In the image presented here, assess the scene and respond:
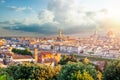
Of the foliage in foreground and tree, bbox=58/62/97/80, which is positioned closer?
tree, bbox=58/62/97/80

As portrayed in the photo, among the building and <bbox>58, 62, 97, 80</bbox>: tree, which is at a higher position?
<bbox>58, 62, 97, 80</bbox>: tree

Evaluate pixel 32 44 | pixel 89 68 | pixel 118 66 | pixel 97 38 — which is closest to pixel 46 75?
pixel 89 68

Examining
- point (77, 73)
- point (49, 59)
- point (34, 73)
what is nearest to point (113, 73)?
point (77, 73)

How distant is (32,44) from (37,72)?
54.9 meters

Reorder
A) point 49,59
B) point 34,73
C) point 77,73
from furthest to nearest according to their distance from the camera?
1. point 49,59
2. point 34,73
3. point 77,73

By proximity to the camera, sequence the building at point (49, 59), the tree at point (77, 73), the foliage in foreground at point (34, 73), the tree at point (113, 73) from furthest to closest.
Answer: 1. the building at point (49, 59)
2. the foliage in foreground at point (34, 73)
3. the tree at point (113, 73)
4. the tree at point (77, 73)

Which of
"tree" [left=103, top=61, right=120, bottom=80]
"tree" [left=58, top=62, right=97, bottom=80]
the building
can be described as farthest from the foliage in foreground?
the building

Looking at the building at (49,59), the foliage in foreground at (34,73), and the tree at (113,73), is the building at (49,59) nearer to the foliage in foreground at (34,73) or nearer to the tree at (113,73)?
the foliage in foreground at (34,73)

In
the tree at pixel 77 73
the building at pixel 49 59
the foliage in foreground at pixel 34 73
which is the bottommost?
the building at pixel 49 59

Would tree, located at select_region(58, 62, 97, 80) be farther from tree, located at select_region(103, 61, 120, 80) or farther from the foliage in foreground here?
the foliage in foreground

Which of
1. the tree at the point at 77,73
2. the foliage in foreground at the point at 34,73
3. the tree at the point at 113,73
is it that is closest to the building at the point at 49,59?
the foliage in foreground at the point at 34,73

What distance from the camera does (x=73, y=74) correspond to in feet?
25.6

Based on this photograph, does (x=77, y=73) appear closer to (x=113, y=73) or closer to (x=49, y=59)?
(x=113, y=73)

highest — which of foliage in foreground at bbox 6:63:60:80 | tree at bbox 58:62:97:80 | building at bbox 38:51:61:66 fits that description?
tree at bbox 58:62:97:80
